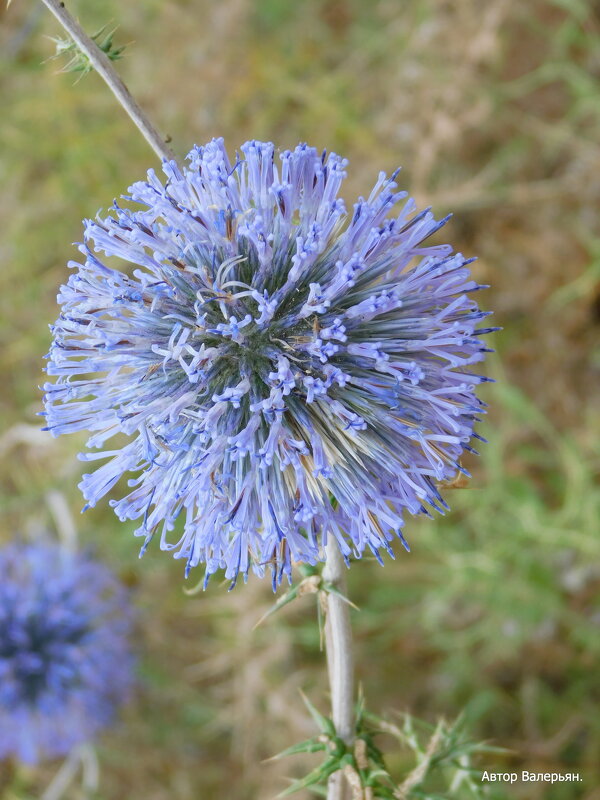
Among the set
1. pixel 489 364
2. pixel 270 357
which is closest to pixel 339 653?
pixel 270 357

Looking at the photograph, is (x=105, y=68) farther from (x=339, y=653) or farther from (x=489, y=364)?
(x=489, y=364)

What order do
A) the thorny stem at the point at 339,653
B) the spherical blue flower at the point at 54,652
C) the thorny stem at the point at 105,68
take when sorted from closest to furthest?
the thorny stem at the point at 105,68
the thorny stem at the point at 339,653
the spherical blue flower at the point at 54,652

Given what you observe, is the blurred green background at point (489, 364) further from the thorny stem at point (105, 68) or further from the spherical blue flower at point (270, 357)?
the thorny stem at point (105, 68)

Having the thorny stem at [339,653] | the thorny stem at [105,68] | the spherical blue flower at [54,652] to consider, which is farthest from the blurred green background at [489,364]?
the thorny stem at [105,68]

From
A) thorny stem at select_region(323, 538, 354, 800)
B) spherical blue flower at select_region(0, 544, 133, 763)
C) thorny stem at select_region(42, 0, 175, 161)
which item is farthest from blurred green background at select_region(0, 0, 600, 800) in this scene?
thorny stem at select_region(42, 0, 175, 161)

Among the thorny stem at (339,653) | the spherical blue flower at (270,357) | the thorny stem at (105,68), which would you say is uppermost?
the thorny stem at (105,68)

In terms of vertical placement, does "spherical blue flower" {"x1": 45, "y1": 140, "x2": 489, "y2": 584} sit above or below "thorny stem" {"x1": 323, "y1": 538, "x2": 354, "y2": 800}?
above

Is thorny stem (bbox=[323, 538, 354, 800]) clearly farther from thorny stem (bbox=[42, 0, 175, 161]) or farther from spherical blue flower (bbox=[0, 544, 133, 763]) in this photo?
spherical blue flower (bbox=[0, 544, 133, 763])
